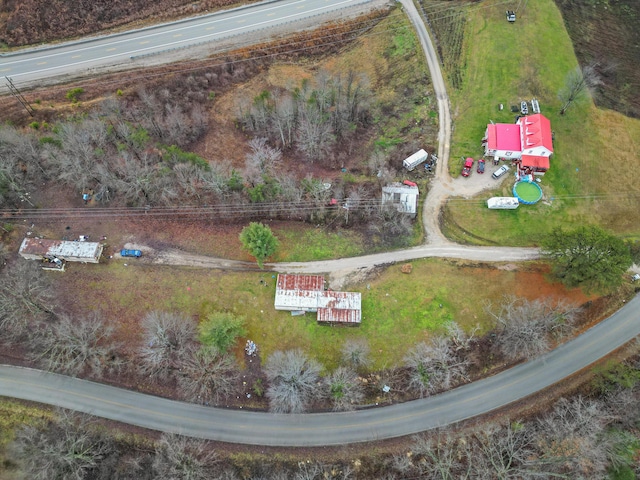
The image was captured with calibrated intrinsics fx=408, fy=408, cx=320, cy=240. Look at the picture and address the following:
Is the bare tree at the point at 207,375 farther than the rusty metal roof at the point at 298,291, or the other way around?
the rusty metal roof at the point at 298,291

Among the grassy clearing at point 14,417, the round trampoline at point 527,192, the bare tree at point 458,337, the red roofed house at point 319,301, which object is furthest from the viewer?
the round trampoline at point 527,192

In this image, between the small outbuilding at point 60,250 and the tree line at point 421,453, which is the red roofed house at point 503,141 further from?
the small outbuilding at point 60,250

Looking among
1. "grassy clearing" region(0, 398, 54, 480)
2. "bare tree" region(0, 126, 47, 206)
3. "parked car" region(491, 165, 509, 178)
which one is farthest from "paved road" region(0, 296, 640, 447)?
"parked car" region(491, 165, 509, 178)

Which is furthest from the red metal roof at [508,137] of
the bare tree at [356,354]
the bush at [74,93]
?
the bush at [74,93]

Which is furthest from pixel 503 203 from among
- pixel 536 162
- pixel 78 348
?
pixel 78 348

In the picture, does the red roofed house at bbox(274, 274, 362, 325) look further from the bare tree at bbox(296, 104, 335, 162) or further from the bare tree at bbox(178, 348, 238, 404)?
the bare tree at bbox(296, 104, 335, 162)

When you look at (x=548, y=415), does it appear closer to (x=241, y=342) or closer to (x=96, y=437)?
(x=241, y=342)

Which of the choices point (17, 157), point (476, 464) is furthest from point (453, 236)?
point (17, 157)
